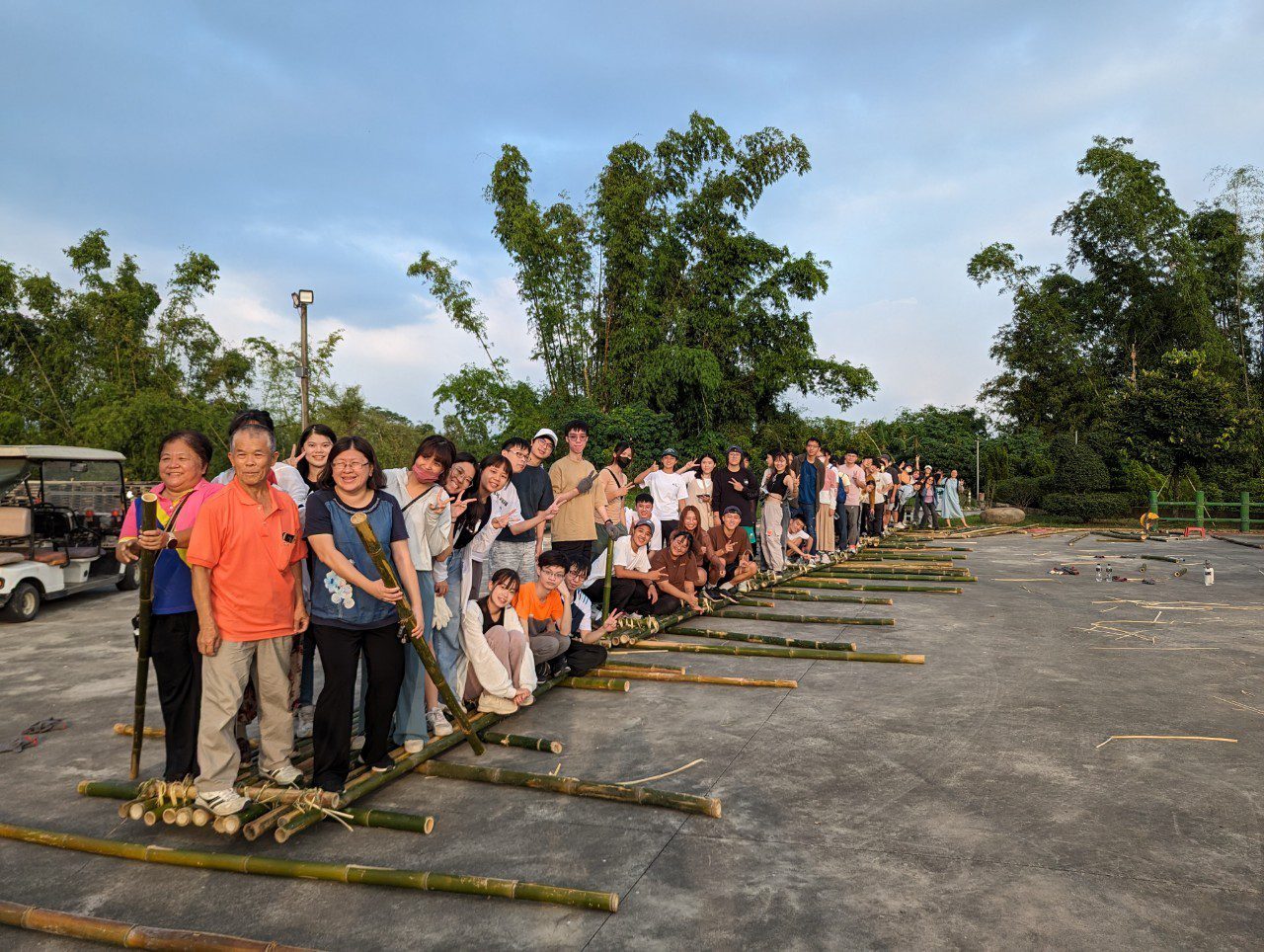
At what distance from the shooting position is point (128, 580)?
10172mm

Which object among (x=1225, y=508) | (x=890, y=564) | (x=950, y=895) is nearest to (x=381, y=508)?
(x=950, y=895)

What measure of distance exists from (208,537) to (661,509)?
6.04 metres

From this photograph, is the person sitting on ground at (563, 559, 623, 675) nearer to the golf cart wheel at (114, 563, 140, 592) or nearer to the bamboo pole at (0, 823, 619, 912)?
the bamboo pole at (0, 823, 619, 912)

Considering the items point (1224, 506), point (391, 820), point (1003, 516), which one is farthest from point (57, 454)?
point (1224, 506)

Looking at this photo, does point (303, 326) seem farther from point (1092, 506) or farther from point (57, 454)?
point (1092, 506)

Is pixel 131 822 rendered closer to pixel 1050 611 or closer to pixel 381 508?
pixel 381 508

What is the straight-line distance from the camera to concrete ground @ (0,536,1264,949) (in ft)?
8.61

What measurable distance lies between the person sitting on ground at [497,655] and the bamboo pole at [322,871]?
1663mm

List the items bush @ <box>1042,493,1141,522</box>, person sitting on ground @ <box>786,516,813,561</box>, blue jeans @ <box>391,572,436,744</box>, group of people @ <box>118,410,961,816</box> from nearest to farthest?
1. group of people @ <box>118,410,961,816</box>
2. blue jeans @ <box>391,572,436,744</box>
3. person sitting on ground @ <box>786,516,813,561</box>
4. bush @ <box>1042,493,1141,522</box>

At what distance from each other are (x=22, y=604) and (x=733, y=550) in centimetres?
732

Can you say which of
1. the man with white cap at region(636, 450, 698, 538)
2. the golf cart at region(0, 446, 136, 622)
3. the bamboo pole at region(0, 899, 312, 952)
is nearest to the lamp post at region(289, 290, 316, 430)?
the golf cart at region(0, 446, 136, 622)

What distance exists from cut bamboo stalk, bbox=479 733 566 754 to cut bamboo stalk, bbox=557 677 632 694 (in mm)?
1067

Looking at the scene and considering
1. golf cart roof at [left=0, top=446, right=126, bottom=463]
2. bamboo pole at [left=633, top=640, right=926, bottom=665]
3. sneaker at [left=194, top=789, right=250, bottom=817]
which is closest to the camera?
sneaker at [left=194, top=789, right=250, bottom=817]

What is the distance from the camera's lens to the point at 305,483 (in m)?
4.38
